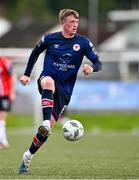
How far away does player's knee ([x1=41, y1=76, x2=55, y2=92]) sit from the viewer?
39.9 ft

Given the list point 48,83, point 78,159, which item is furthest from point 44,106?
point 78,159

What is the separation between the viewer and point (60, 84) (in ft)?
40.8

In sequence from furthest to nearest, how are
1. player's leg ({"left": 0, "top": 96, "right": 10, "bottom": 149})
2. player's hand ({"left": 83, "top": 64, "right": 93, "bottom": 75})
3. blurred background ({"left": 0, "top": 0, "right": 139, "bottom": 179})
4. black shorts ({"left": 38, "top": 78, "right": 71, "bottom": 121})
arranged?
player's leg ({"left": 0, "top": 96, "right": 10, "bottom": 149}) → blurred background ({"left": 0, "top": 0, "right": 139, "bottom": 179}) → black shorts ({"left": 38, "top": 78, "right": 71, "bottom": 121}) → player's hand ({"left": 83, "top": 64, "right": 93, "bottom": 75})

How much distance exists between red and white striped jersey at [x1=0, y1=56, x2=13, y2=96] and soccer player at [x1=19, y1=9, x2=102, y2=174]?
684 centimetres

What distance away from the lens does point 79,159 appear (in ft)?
49.9

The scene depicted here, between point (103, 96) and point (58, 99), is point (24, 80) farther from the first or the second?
point (103, 96)

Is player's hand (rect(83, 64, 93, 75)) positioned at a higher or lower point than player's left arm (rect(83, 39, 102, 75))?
higher

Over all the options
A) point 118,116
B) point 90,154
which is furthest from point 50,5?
point 90,154

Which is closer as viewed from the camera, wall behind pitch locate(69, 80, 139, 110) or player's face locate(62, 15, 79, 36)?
player's face locate(62, 15, 79, 36)

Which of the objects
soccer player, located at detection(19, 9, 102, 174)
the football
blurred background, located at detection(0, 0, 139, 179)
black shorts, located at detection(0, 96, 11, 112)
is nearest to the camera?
the football

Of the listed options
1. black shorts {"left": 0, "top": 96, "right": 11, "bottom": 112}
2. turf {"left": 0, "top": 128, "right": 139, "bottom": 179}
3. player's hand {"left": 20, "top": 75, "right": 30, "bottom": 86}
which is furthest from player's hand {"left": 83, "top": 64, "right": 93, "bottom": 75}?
black shorts {"left": 0, "top": 96, "right": 11, "bottom": 112}

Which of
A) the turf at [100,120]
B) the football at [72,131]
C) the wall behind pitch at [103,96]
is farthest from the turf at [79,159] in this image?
the turf at [100,120]

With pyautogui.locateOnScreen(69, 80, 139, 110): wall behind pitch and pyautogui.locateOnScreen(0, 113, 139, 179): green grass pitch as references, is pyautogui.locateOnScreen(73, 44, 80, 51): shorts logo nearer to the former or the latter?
pyautogui.locateOnScreen(0, 113, 139, 179): green grass pitch

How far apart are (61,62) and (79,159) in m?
3.17
